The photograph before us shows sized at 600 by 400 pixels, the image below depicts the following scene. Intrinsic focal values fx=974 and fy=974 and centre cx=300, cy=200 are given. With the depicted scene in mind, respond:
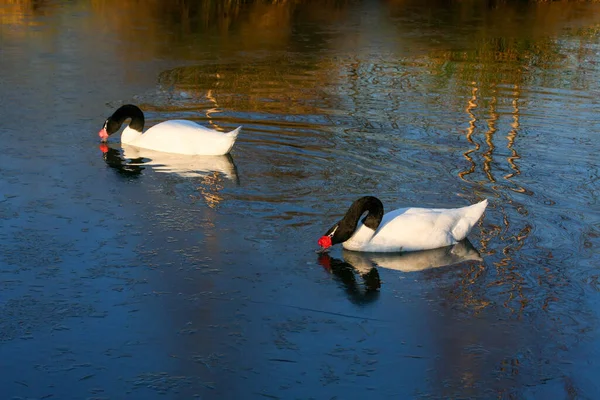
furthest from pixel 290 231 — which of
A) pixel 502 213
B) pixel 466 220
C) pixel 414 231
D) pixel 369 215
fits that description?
pixel 502 213

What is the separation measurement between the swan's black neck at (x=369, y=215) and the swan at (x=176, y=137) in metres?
3.42

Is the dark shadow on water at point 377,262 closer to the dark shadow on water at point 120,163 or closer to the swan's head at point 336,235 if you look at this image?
the swan's head at point 336,235

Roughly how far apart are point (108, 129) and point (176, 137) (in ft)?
3.85

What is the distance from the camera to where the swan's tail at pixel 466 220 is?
911cm

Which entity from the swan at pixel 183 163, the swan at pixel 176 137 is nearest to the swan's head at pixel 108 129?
the swan at pixel 176 137

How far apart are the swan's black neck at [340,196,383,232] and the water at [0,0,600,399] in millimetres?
346

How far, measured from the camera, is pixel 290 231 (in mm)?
9305

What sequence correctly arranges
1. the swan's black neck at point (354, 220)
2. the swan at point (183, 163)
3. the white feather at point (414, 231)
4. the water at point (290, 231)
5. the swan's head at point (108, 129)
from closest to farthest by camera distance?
1. the water at point (290, 231)
2. the swan's black neck at point (354, 220)
3. the white feather at point (414, 231)
4. the swan at point (183, 163)
5. the swan's head at point (108, 129)

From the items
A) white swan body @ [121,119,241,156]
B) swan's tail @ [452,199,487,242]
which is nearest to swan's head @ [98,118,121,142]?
white swan body @ [121,119,241,156]

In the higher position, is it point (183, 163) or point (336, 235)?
point (336, 235)

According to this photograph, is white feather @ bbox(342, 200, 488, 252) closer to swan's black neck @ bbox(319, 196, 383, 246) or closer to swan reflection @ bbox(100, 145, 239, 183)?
swan's black neck @ bbox(319, 196, 383, 246)

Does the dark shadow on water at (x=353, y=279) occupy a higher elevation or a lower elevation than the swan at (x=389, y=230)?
lower

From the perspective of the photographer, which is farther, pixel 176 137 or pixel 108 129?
pixel 108 129

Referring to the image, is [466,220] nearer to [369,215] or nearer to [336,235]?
[369,215]
